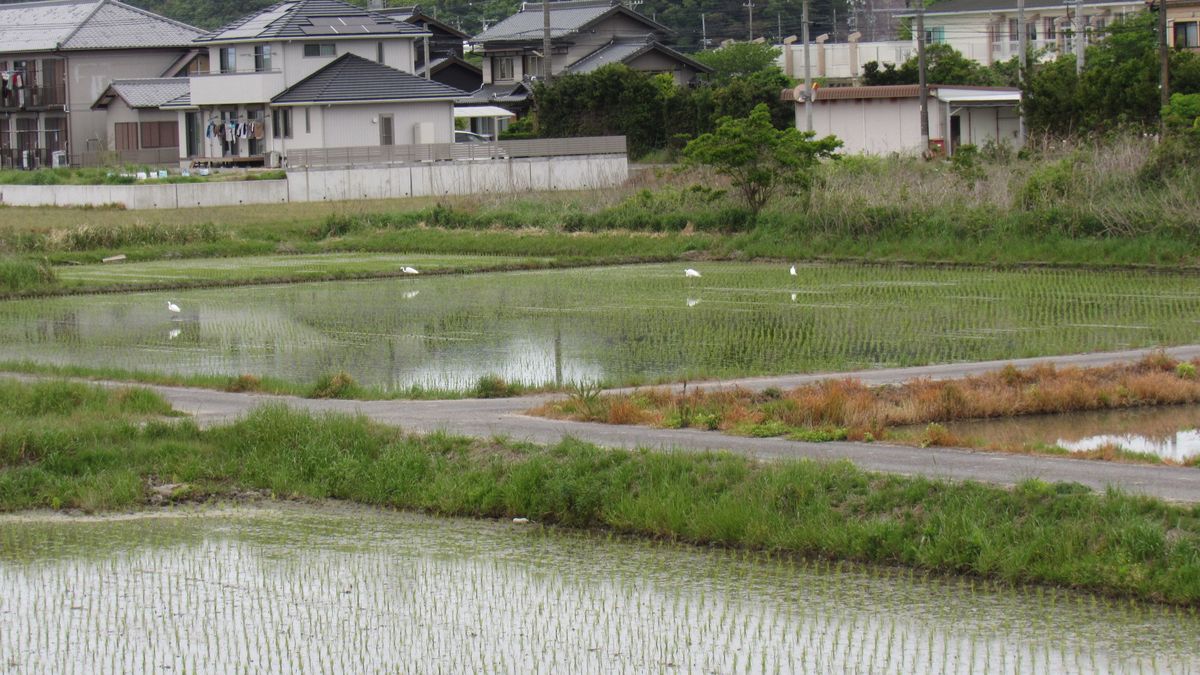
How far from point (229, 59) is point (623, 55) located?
16.3 meters

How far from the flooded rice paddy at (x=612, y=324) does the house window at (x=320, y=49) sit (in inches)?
931

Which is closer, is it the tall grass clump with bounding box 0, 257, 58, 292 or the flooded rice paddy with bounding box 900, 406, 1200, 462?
the flooded rice paddy with bounding box 900, 406, 1200, 462

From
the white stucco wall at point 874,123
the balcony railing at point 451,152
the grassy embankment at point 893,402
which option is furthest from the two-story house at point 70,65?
the grassy embankment at point 893,402

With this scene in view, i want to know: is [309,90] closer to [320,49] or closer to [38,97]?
[320,49]

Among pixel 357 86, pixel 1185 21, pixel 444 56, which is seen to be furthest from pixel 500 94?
pixel 1185 21

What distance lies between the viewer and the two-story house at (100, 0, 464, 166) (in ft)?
160

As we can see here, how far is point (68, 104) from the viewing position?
5681 centimetres

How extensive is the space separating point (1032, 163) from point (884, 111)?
1436 cm

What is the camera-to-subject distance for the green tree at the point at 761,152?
103ft

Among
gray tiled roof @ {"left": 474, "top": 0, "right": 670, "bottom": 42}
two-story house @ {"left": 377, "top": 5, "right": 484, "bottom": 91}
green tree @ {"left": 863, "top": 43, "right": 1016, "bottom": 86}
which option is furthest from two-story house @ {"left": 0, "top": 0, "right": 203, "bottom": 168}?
green tree @ {"left": 863, "top": 43, "right": 1016, "bottom": 86}

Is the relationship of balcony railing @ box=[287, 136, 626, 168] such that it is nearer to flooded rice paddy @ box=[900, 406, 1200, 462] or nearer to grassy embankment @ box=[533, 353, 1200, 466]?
grassy embankment @ box=[533, 353, 1200, 466]

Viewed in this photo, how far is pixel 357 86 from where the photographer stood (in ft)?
161

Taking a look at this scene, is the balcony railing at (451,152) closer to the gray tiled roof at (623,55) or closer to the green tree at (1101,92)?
the gray tiled roof at (623,55)

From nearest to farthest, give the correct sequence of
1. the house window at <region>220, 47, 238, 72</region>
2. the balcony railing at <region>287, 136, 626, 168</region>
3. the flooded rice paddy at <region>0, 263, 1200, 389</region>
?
the flooded rice paddy at <region>0, 263, 1200, 389</region>, the balcony railing at <region>287, 136, 626, 168</region>, the house window at <region>220, 47, 238, 72</region>
